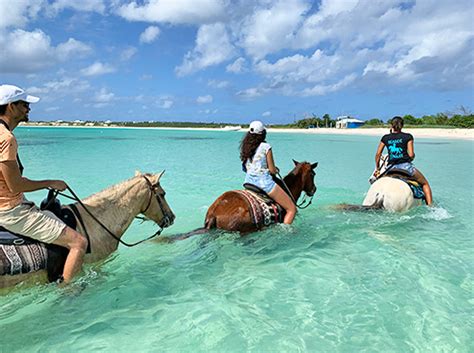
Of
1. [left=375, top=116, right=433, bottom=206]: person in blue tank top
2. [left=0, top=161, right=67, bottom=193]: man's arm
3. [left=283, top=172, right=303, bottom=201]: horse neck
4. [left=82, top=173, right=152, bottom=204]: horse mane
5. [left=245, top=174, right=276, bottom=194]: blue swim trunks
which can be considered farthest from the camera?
[left=375, top=116, right=433, bottom=206]: person in blue tank top

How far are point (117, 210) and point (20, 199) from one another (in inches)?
49.9

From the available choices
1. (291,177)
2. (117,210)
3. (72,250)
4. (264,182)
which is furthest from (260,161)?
(72,250)

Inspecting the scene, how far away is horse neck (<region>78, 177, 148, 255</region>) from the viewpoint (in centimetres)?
465

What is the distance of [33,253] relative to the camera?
4043 millimetres

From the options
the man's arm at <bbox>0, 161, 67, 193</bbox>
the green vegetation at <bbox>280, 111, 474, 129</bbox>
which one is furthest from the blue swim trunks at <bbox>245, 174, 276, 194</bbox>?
the green vegetation at <bbox>280, 111, 474, 129</bbox>

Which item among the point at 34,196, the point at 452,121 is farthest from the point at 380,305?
the point at 452,121

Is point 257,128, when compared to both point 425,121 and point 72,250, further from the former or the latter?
point 425,121

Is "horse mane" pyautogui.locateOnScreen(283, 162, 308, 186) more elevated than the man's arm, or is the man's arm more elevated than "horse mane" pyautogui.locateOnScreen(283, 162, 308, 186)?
the man's arm

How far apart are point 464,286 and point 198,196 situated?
338 inches

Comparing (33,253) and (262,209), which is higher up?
(33,253)

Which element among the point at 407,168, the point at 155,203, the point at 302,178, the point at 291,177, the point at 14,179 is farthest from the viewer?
the point at 407,168

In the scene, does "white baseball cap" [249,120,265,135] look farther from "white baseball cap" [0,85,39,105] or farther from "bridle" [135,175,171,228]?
"white baseball cap" [0,85,39,105]

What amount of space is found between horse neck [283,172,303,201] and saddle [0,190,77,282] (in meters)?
4.49

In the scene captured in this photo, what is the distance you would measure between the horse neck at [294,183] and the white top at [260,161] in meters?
1.13
